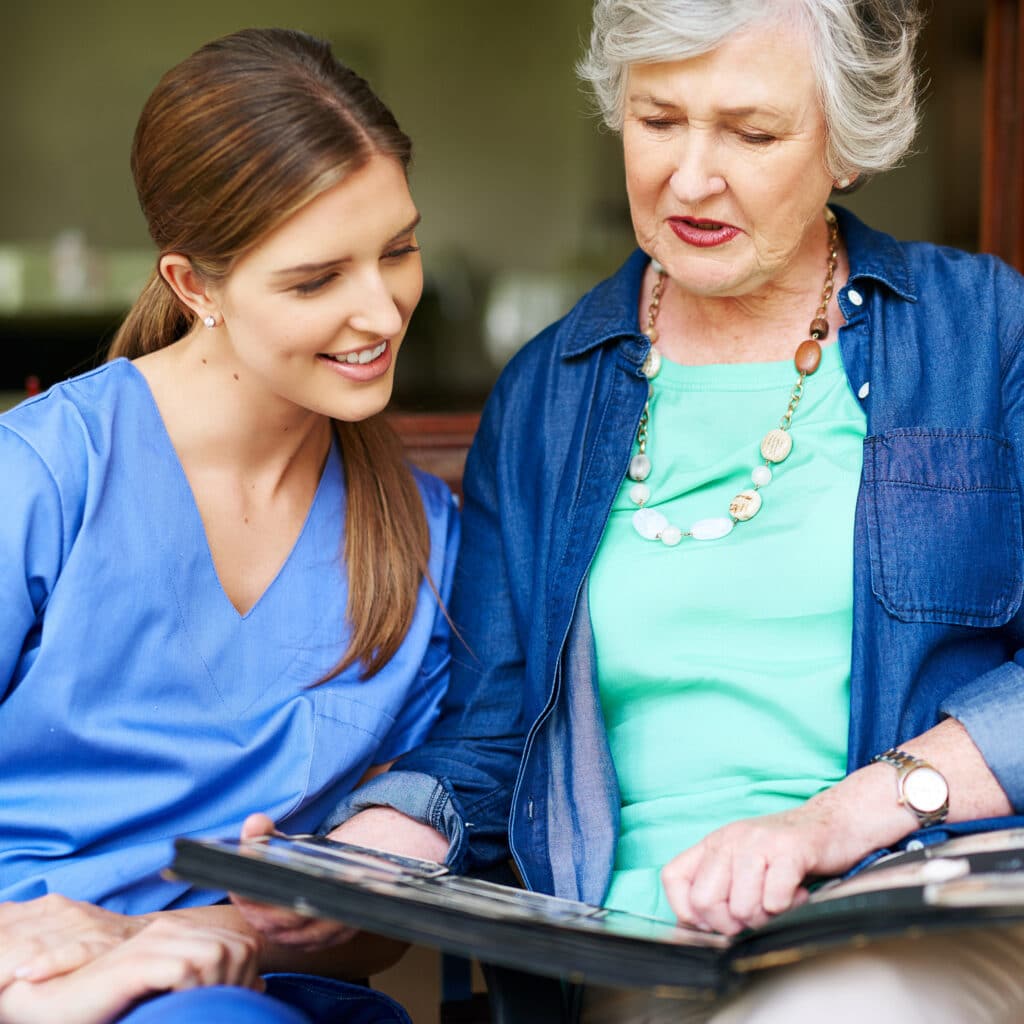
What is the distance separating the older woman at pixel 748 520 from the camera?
145 centimetres

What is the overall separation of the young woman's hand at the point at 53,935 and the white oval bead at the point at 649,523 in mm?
688

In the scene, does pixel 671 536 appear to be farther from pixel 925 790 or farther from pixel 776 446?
pixel 925 790

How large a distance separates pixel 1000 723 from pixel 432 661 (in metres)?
0.67

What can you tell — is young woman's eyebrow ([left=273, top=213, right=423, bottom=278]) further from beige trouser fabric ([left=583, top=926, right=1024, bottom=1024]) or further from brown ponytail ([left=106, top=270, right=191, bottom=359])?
beige trouser fabric ([left=583, top=926, right=1024, bottom=1024])

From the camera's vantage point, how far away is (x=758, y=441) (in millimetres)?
1576

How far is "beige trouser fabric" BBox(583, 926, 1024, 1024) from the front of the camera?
108cm


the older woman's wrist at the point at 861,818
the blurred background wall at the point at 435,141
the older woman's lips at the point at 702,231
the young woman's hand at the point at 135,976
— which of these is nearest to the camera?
the young woman's hand at the point at 135,976

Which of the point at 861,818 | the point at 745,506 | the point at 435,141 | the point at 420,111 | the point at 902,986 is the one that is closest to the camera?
the point at 902,986

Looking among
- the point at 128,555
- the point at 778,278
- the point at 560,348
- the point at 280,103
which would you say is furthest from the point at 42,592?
the point at 778,278

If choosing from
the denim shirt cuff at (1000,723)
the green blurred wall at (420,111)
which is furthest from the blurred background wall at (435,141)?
the denim shirt cuff at (1000,723)

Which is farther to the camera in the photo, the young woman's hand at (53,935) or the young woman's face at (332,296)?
the young woman's face at (332,296)

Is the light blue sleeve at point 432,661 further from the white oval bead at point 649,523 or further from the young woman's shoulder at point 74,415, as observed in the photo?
the young woman's shoulder at point 74,415

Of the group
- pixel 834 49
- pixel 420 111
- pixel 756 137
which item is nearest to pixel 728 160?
pixel 756 137

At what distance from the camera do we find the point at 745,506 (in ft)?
5.04
